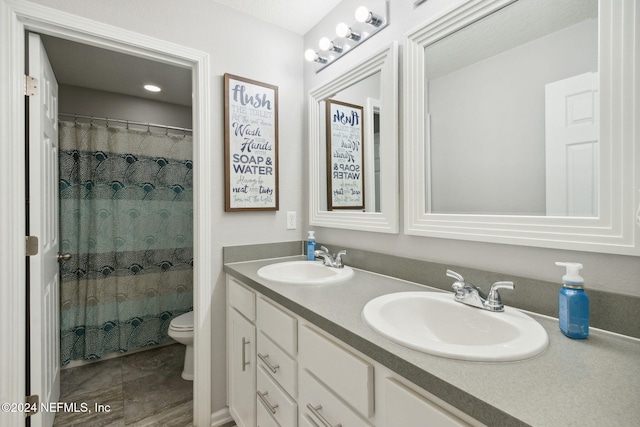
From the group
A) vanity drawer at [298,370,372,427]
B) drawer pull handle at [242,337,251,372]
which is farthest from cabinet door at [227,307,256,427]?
vanity drawer at [298,370,372,427]

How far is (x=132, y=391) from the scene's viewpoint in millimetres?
1988

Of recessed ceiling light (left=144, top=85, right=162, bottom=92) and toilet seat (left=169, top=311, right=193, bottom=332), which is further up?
recessed ceiling light (left=144, top=85, right=162, bottom=92)

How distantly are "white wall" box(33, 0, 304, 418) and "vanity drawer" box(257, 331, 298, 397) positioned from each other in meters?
0.53

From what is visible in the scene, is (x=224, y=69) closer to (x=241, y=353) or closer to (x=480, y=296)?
(x=241, y=353)

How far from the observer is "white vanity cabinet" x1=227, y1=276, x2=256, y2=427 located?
1.42 m

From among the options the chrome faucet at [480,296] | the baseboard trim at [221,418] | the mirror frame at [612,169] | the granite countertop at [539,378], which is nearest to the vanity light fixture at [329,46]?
the mirror frame at [612,169]

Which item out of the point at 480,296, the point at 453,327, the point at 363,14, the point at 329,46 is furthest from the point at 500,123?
the point at 329,46

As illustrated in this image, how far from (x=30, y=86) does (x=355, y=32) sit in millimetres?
1535

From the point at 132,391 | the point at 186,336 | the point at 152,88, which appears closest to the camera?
the point at 132,391

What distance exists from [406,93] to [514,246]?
75cm

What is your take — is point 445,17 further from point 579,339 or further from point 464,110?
point 579,339

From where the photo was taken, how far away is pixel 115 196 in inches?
95.6

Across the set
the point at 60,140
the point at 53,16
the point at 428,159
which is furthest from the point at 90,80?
the point at 428,159

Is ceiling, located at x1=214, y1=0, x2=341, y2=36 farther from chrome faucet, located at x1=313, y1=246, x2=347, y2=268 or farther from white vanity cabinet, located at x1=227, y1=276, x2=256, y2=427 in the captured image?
white vanity cabinet, located at x1=227, y1=276, x2=256, y2=427
